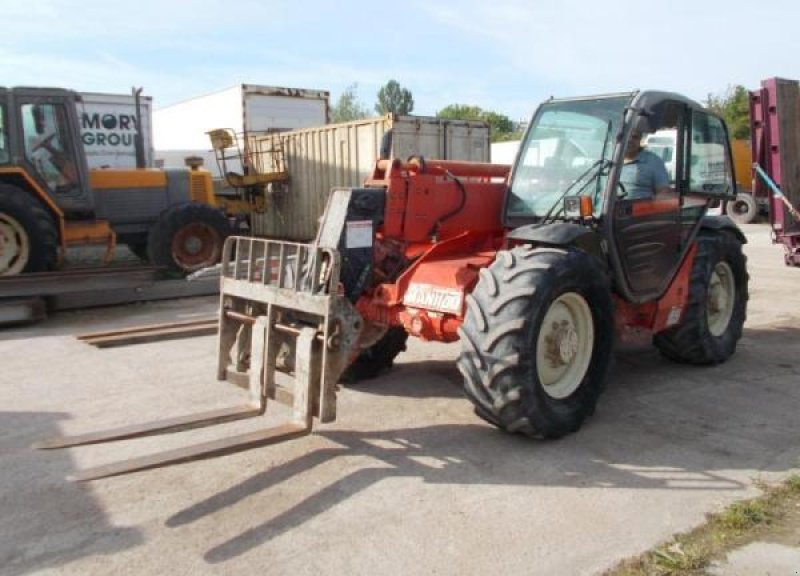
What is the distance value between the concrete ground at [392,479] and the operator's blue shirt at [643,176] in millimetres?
1533

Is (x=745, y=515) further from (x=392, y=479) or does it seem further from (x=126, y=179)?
(x=126, y=179)

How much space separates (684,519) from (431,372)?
289 centimetres

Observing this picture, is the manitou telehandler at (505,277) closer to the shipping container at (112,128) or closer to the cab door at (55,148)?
the cab door at (55,148)

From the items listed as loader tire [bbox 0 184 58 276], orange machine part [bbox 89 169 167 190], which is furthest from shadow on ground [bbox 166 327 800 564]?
orange machine part [bbox 89 169 167 190]

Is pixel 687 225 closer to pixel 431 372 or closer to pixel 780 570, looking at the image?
pixel 431 372

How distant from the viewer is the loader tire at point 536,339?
4199mm

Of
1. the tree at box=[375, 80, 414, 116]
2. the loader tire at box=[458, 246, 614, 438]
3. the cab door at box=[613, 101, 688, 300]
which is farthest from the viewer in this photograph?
the tree at box=[375, 80, 414, 116]

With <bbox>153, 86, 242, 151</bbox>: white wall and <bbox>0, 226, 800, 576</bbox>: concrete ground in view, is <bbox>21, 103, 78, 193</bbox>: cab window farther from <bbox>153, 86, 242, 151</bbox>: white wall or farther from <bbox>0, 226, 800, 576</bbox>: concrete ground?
<bbox>153, 86, 242, 151</bbox>: white wall

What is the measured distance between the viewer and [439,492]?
388 centimetres

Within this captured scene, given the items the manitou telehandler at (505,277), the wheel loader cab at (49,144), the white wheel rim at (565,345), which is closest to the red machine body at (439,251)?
the manitou telehandler at (505,277)

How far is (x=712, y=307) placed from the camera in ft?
21.5

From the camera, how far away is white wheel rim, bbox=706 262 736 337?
655 centimetres

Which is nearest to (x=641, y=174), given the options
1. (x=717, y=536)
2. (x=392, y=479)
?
(x=717, y=536)

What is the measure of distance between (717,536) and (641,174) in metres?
2.84
